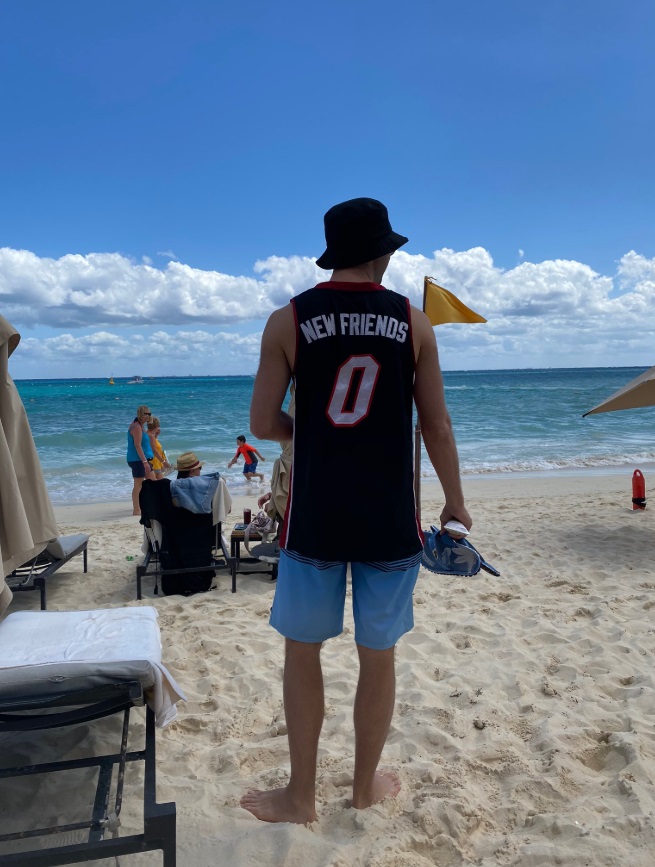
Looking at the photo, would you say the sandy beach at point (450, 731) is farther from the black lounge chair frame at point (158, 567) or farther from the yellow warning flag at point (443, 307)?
the yellow warning flag at point (443, 307)

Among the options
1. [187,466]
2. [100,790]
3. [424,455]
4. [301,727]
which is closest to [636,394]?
[187,466]

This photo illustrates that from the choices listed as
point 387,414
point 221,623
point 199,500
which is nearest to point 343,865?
point 387,414

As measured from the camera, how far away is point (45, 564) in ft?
16.6

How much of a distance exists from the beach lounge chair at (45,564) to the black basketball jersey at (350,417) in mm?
3309

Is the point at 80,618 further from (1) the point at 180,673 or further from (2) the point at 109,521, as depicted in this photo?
(2) the point at 109,521

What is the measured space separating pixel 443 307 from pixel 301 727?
3849mm

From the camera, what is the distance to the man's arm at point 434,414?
Result: 1.87m

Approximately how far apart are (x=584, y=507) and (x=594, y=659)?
5111 mm

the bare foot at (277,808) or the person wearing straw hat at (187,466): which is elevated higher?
the person wearing straw hat at (187,466)

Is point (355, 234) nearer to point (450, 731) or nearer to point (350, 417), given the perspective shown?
point (350, 417)

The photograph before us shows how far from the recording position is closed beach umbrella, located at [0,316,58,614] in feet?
8.16

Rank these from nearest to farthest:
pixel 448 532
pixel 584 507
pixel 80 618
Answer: pixel 448 532 < pixel 80 618 < pixel 584 507

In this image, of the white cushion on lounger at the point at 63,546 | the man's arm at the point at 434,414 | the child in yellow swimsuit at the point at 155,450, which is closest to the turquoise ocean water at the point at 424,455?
the man's arm at the point at 434,414

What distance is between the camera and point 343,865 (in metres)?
1.83
